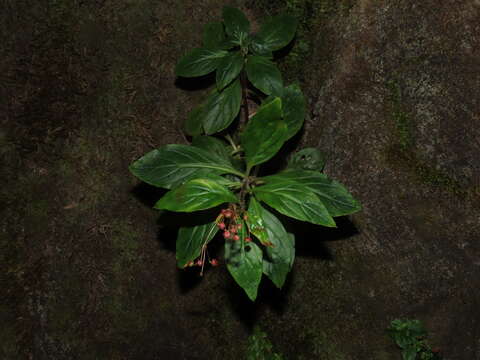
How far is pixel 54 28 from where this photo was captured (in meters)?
3.42

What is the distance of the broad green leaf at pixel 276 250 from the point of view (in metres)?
2.63

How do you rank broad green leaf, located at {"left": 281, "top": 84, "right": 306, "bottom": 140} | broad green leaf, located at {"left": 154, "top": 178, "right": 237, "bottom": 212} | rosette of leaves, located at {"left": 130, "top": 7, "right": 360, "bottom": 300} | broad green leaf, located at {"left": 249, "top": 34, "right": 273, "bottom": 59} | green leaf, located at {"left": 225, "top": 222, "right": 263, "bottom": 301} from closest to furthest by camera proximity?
1. broad green leaf, located at {"left": 154, "top": 178, "right": 237, "bottom": 212}
2. rosette of leaves, located at {"left": 130, "top": 7, "right": 360, "bottom": 300}
3. green leaf, located at {"left": 225, "top": 222, "right": 263, "bottom": 301}
4. broad green leaf, located at {"left": 281, "top": 84, "right": 306, "bottom": 140}
5. broad green leaf, located at {"left": 249, "top": 34, "right": 273, "bottom": 59}

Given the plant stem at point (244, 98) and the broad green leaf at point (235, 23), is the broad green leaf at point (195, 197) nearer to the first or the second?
the plant stem at point (244, 98)

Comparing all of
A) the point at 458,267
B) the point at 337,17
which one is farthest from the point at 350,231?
the point at 337,17

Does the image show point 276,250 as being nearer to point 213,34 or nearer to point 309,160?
point 309,160

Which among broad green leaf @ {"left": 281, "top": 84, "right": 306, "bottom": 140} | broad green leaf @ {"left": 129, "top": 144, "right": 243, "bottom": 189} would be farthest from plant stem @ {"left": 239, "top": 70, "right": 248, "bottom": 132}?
broad green leaf @ {"left": 129, "top": 144, "right": 243, "bottom": 189}

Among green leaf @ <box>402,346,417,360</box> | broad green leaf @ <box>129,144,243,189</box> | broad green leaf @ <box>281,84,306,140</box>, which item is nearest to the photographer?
broad green leaf @ <box>129,144,243,189</box>

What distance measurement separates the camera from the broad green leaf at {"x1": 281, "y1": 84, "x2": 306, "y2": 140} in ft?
9.48

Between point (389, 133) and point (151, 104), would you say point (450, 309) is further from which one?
point (151, 104)

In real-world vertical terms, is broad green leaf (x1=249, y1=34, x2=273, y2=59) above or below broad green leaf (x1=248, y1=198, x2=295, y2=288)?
above

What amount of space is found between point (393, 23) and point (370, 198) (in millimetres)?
1290

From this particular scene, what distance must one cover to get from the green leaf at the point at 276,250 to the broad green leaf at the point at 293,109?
2.05 ft

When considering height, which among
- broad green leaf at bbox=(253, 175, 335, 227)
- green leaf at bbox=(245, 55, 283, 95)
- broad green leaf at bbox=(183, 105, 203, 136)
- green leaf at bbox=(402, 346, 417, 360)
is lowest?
green leaf at bbox=(402, 346, 417, 360)

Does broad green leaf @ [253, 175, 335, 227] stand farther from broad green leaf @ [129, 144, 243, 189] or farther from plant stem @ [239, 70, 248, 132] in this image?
plant stem @ [239, 70, 248, 132]
